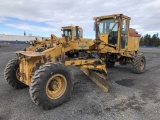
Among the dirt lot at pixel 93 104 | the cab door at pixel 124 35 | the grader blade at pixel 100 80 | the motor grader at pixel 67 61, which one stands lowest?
the dirt lot at pixel 93 104

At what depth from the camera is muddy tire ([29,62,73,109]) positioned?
15.1 ft

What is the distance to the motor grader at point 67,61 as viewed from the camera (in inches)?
188

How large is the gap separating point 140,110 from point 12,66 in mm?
4058

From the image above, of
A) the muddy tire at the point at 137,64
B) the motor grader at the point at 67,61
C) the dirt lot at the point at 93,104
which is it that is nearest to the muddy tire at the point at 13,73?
the motor grader at the point at 67,61

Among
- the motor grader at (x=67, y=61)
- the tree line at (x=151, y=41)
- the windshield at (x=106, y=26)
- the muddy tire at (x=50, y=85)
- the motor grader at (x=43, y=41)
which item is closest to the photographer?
the muddy tire at (x=50, y=85)

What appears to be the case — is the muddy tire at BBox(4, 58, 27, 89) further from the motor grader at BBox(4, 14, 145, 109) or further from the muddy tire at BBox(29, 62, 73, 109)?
the muddy tire at BBox(29, 62, 73, 109)

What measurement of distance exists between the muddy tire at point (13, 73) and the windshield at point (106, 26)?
4.81 meters

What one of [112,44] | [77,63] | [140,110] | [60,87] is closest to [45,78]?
[60,87]

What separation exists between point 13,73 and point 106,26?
513 cm

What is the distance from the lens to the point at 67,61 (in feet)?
20.2

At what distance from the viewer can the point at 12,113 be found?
15.2 ft

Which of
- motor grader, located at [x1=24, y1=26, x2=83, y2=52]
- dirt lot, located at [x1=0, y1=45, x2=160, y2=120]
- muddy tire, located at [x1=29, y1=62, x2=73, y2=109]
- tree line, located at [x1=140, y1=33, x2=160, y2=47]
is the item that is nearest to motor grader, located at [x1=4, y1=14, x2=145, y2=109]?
muddy tire, located at [x1=29, y1=62, x2=73, y2=109]

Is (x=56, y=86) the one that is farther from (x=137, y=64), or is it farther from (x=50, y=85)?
(x=137, y=64)

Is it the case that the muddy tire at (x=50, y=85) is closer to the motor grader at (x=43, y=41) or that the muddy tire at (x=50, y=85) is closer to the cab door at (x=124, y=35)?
the cab door at (x=124, y=35)
